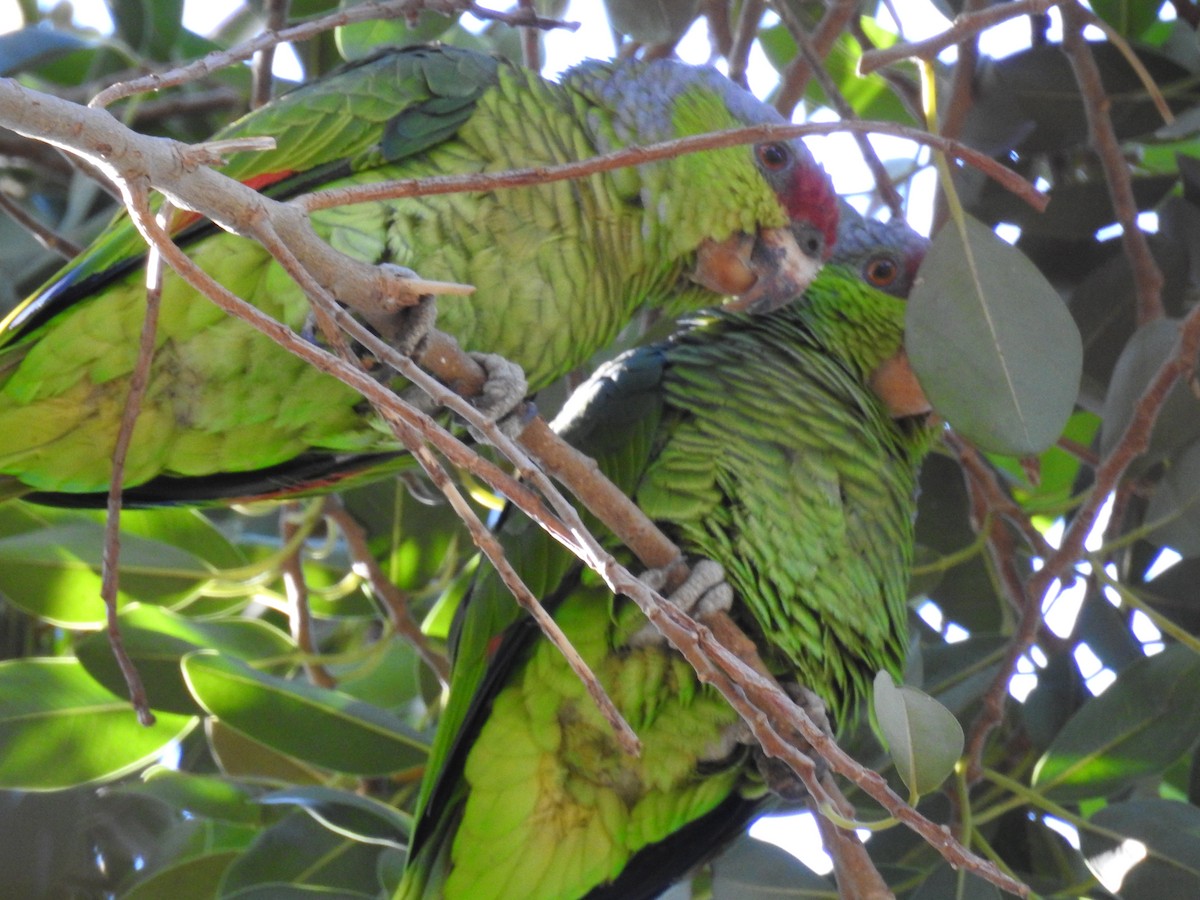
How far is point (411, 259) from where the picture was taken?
4.72ft

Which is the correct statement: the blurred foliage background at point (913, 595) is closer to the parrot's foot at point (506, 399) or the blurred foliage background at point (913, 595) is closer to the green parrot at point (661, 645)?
the green parrot at point (661, 645)

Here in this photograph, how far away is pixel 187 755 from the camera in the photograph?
7.26 ft

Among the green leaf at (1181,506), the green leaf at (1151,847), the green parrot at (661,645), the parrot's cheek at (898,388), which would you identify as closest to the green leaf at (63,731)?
the green parrot at (661,645)

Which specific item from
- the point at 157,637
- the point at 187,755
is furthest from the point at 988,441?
the point at 187,755

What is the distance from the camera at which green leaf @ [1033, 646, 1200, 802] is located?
1.52 m

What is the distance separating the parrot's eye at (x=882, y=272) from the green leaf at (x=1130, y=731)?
0.68m

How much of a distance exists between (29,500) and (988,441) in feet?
3.95

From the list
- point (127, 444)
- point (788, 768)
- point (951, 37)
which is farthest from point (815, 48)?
point (127, 444)

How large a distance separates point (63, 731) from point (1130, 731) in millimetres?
1450

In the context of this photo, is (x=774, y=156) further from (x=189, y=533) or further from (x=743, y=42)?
(x=189, y=533)

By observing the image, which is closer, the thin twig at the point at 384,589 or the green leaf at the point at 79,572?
the green leaf at the point at 79,572

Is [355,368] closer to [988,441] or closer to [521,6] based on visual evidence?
[988,441]

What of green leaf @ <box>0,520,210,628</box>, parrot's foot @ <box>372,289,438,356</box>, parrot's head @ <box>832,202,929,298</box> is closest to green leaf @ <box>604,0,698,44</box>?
parrot's head @ <box>832,202,929,298</box>

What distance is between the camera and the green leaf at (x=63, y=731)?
68.1 inches
